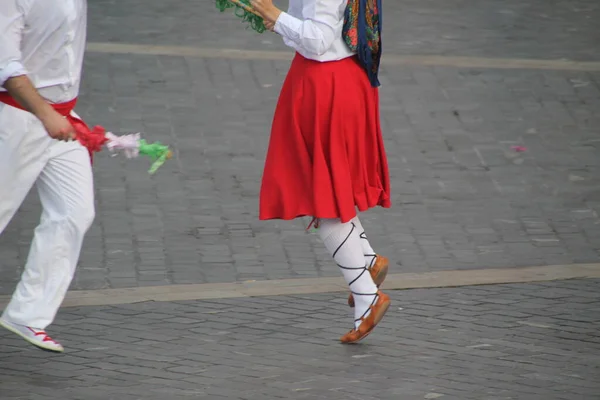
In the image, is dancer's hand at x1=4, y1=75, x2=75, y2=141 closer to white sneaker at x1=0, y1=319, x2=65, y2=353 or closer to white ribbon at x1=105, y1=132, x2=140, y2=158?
white ribbon at x1=105, y1=132, x2=140, y2=158

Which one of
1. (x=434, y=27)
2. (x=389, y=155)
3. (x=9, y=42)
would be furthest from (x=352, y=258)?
(x=434, y=27)

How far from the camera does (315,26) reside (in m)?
5.29

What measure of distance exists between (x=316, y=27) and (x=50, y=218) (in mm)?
1432

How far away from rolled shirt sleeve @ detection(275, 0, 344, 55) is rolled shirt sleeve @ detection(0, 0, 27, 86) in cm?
118

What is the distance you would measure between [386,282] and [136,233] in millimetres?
1617

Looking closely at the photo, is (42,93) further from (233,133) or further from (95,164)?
(233,133)

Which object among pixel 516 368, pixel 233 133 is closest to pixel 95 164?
pixel 233 133

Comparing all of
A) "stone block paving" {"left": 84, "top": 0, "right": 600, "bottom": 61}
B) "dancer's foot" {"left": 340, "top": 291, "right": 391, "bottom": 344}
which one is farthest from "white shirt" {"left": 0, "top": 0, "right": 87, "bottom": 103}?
"stone block paving" {"left": 84, "top": 0, "right": 600, "bottom": 61}

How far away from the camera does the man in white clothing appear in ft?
16.1

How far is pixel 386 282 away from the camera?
674 centimetres

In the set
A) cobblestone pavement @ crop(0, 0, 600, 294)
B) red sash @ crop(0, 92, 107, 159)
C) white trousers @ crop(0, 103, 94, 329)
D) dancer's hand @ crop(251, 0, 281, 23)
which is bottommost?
cobblestone pavement @ crop(0, 0, 600, 294)

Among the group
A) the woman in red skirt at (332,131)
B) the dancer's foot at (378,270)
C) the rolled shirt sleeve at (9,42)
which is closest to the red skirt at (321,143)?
the woman in red skirt at (332,131)

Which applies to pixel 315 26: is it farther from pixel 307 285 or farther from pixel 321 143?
pixel 307 285

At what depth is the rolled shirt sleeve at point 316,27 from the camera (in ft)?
17.3
